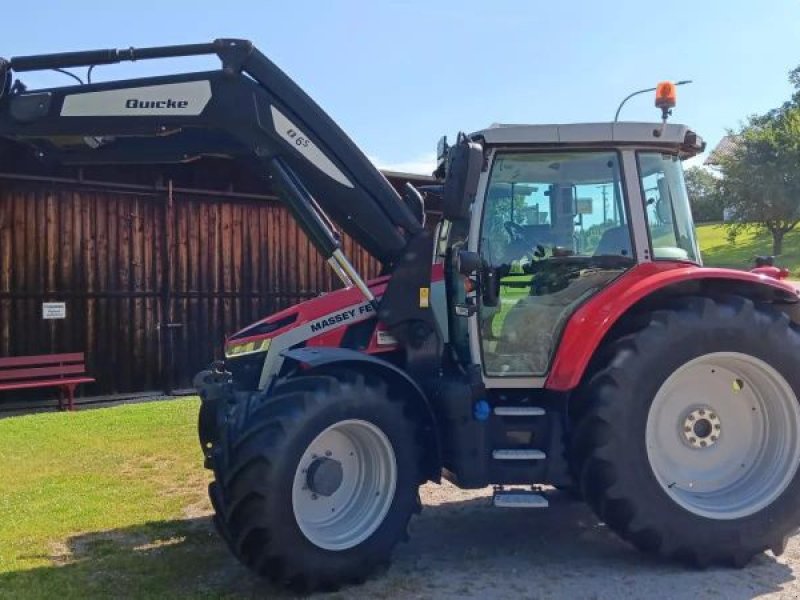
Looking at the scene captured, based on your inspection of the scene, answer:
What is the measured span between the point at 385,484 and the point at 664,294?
2080mm

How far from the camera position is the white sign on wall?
42.0ft

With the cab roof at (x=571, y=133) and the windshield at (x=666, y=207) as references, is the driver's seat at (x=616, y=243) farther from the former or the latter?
the cab roof at (x=571, y=133)

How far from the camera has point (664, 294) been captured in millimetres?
5234

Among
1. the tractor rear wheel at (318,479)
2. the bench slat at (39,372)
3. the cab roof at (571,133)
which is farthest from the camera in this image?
the bench slat at (39,372)

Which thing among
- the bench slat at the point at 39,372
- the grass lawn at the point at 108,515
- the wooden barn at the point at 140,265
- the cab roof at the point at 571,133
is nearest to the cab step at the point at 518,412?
the cab roof at the point at 571,133

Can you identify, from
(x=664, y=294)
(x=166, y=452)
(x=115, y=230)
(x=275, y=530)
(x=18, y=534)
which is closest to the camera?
(x=275, y=530)

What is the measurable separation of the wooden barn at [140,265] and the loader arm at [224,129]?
7.27m

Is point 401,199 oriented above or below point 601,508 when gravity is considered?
above

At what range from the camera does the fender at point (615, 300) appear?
4.98m

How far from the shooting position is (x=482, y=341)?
5254 millimetres

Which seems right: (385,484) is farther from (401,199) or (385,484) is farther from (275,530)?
(401,199)

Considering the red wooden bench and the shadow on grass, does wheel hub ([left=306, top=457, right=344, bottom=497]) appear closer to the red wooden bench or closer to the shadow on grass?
the shadow on grass

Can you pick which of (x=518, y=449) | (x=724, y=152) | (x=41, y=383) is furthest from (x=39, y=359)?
(x=724, y=152)

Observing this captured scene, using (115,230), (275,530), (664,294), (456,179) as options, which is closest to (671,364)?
(664,294)
